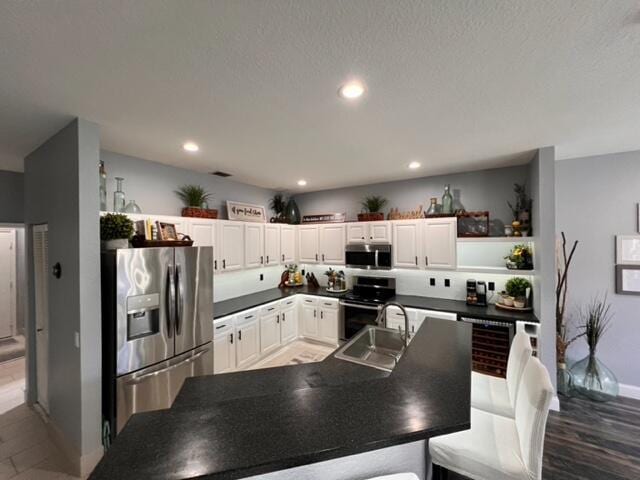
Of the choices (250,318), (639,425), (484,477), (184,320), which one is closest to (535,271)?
(639,425)

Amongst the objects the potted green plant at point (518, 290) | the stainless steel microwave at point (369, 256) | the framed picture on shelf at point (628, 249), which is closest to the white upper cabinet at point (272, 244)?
the stainless steel microwave at point (369, 256)

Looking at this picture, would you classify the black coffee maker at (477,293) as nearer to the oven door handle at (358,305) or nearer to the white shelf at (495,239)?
the white shelf at (495,239)

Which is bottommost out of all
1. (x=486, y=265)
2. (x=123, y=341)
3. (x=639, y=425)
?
(x=639, y=425)

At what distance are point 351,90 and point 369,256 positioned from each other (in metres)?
2.85

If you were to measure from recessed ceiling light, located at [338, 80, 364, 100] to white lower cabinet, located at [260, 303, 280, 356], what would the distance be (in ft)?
10.2

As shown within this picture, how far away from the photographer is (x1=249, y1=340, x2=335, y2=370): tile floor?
12.9 feet

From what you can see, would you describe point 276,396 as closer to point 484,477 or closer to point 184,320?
point 484,477

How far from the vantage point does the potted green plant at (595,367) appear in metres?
2.96

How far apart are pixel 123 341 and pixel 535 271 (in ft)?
13.7

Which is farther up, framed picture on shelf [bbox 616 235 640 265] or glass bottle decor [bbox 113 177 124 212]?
glass bottle decor [bbox 113 177 124 212]

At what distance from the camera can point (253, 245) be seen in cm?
412

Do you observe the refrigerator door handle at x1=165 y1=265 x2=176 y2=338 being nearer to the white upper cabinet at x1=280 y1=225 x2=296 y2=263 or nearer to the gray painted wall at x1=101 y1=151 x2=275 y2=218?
the gray painted wall at x1=101 y1=151 x2=275 y2=218

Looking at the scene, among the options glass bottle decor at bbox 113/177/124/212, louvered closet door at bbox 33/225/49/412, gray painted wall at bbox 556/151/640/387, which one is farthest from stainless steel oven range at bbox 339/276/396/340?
louvered closet door at bbox 33/225/49/412

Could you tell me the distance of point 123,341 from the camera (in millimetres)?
2125
